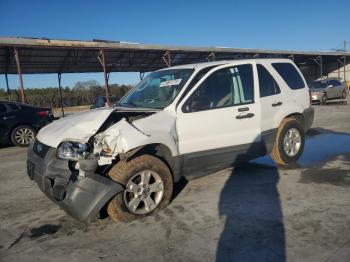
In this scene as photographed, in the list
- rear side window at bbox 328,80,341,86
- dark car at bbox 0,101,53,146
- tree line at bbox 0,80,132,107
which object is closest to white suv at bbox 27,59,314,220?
dark car at bbox 0,101,53,146

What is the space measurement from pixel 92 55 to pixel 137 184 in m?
21.2

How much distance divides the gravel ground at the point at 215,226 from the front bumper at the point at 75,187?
0.35m

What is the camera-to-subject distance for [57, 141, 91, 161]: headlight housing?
3994 millimetres

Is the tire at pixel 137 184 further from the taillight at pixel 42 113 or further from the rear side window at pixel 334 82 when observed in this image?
the rear side window at pixel 334 82

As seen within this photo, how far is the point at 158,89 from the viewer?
534cm

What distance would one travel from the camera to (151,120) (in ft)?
14.5

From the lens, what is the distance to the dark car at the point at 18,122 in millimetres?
10648

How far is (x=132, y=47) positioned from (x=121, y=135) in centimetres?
1975

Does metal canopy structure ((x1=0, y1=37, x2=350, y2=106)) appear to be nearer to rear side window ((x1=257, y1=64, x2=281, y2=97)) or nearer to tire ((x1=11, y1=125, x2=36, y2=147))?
tire ((x1=11, y1=125, x2=36, y2=147))

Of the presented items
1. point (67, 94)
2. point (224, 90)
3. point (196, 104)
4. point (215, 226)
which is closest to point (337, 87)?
point (224, 90)

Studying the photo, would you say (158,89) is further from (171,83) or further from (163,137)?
(163,137)

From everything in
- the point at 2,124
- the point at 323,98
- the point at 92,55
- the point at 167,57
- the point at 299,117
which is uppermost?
the point at 92,55

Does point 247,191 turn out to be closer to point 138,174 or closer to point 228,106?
point 228,106

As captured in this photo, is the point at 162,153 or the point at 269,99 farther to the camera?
the point at 269,99
